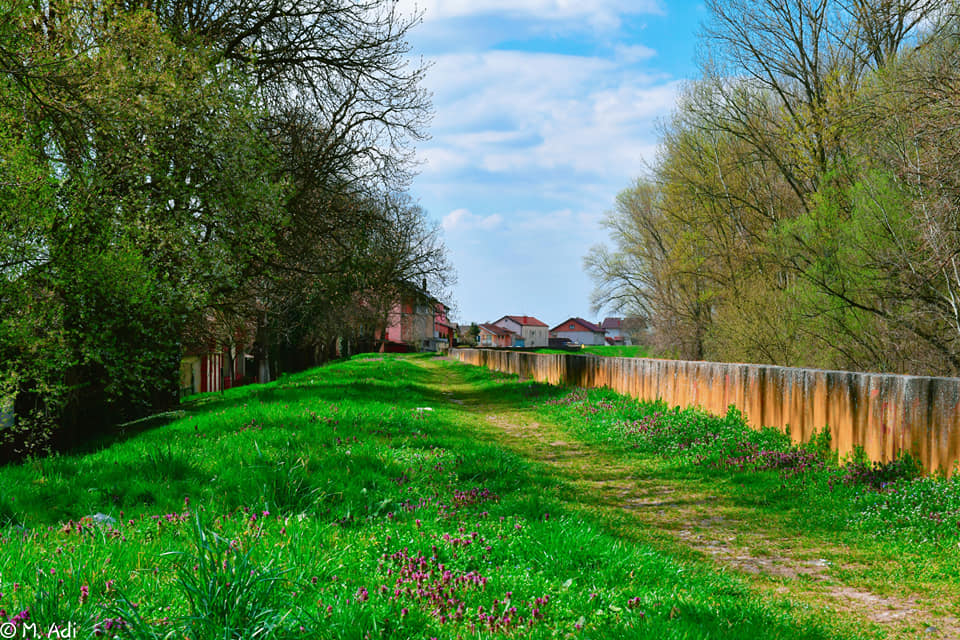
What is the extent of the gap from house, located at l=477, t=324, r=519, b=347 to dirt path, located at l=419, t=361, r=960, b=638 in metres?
149

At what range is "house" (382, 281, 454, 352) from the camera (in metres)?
33.4

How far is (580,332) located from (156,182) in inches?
7194

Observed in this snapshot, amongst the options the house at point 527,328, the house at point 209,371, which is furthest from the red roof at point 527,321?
the house at point 209,371

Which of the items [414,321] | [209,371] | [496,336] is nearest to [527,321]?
[496,336]

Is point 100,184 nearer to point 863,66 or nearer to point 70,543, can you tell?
point 70,543

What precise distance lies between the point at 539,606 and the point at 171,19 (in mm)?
15267

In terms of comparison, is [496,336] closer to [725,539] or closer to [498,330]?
[498,330]

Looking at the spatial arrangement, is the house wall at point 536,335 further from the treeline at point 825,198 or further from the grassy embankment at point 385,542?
the grassy embankment at point 385,542

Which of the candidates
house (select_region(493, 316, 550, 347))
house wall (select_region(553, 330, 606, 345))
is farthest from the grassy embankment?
house wall (select_region(553, 330, 606, 345))

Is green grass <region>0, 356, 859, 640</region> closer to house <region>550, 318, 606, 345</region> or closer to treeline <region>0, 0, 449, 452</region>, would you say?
treeline <region>0, 0, 449, 452</region>

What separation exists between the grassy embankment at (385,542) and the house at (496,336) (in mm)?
Answer: 150344

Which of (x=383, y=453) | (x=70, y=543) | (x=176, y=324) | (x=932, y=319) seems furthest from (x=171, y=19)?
(x=932, y=319)

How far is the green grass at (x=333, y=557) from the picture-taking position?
10.3 ft

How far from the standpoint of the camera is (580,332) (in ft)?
631
